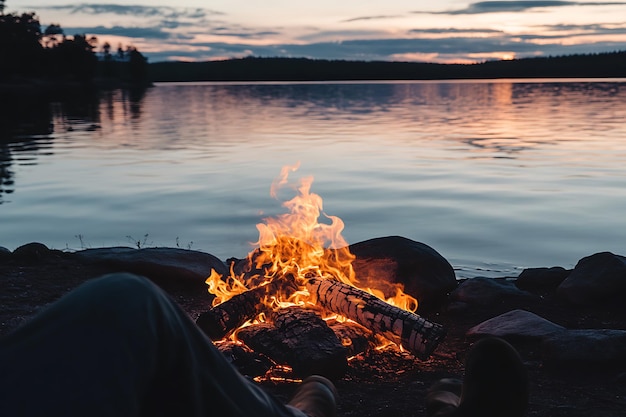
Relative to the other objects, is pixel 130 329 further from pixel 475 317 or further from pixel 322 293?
pixel 475 317

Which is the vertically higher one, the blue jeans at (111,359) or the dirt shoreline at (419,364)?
the blue jeans at (111,359)

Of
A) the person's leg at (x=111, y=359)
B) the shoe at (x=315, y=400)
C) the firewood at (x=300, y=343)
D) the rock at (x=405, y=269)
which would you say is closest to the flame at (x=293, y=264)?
the rock at (x=405, y=269)

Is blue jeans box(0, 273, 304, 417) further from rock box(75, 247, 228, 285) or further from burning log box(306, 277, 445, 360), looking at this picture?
rock box(75, 247, 228, 285)

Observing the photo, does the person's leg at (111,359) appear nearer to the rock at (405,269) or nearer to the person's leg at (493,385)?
the person's leg at (493,385)

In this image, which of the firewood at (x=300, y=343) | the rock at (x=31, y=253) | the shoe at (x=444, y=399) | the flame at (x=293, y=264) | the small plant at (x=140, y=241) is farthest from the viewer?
the small plant at (x=140, y=241)

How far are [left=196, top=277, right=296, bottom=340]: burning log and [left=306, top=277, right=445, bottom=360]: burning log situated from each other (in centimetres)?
43

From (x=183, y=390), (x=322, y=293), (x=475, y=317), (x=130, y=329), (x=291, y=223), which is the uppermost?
(x=130, y=329)

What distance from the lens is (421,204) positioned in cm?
1591

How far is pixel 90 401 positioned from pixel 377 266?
684cm

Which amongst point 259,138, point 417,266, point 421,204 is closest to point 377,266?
point 417,266

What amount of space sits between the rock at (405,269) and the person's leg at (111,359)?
6293mm

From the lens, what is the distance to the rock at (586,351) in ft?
20.5

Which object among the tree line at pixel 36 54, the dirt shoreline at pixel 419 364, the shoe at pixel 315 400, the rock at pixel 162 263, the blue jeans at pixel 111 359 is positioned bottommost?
the dirt shoreline at pixel 419 364

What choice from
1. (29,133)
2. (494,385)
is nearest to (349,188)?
(494,385)
